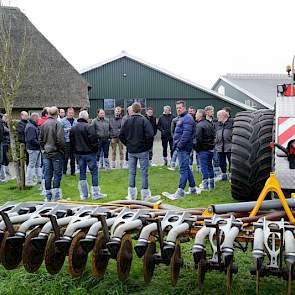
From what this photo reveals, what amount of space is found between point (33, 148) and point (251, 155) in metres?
5.62

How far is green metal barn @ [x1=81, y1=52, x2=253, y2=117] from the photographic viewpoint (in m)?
26.6

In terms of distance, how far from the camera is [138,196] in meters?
8.48

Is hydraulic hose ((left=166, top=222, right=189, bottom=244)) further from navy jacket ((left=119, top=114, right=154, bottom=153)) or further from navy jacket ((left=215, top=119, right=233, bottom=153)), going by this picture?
navy jacket ((left=215, top=119, right=233, bottom=153))

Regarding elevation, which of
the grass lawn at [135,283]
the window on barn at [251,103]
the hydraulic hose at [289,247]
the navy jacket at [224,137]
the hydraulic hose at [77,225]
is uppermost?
the window on barn at [251,103]

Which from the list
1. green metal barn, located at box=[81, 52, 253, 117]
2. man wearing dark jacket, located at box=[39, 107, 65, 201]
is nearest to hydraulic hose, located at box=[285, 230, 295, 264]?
man wearing dark jacket, located at box=[39, 107, 65, 201]

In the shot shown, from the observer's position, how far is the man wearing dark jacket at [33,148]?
994 cm

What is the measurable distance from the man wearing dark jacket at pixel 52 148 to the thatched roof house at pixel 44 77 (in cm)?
1402

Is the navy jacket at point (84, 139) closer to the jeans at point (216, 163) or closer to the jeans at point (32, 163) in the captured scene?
the jeans at point (32, 163)

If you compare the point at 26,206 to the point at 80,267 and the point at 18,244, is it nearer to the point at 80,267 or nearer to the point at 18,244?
the point at 18,244

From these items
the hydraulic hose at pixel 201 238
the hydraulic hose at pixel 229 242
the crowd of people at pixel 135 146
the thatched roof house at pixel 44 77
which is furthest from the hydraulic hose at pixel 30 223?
the thatched roof house at pixel 44 77

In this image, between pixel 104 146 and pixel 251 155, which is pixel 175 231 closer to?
pixel 251 155

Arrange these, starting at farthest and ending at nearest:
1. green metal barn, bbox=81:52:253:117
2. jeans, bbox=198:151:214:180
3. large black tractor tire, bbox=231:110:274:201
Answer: green metal barn, bbox=81:52:253:117, jeans, bbox=198:151:214:180, large black tractor tire, bbox=231:110:274:201

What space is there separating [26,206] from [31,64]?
19.9 metres

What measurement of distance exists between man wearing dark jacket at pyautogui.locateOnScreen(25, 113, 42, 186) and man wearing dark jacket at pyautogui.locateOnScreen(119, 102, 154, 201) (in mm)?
2770
